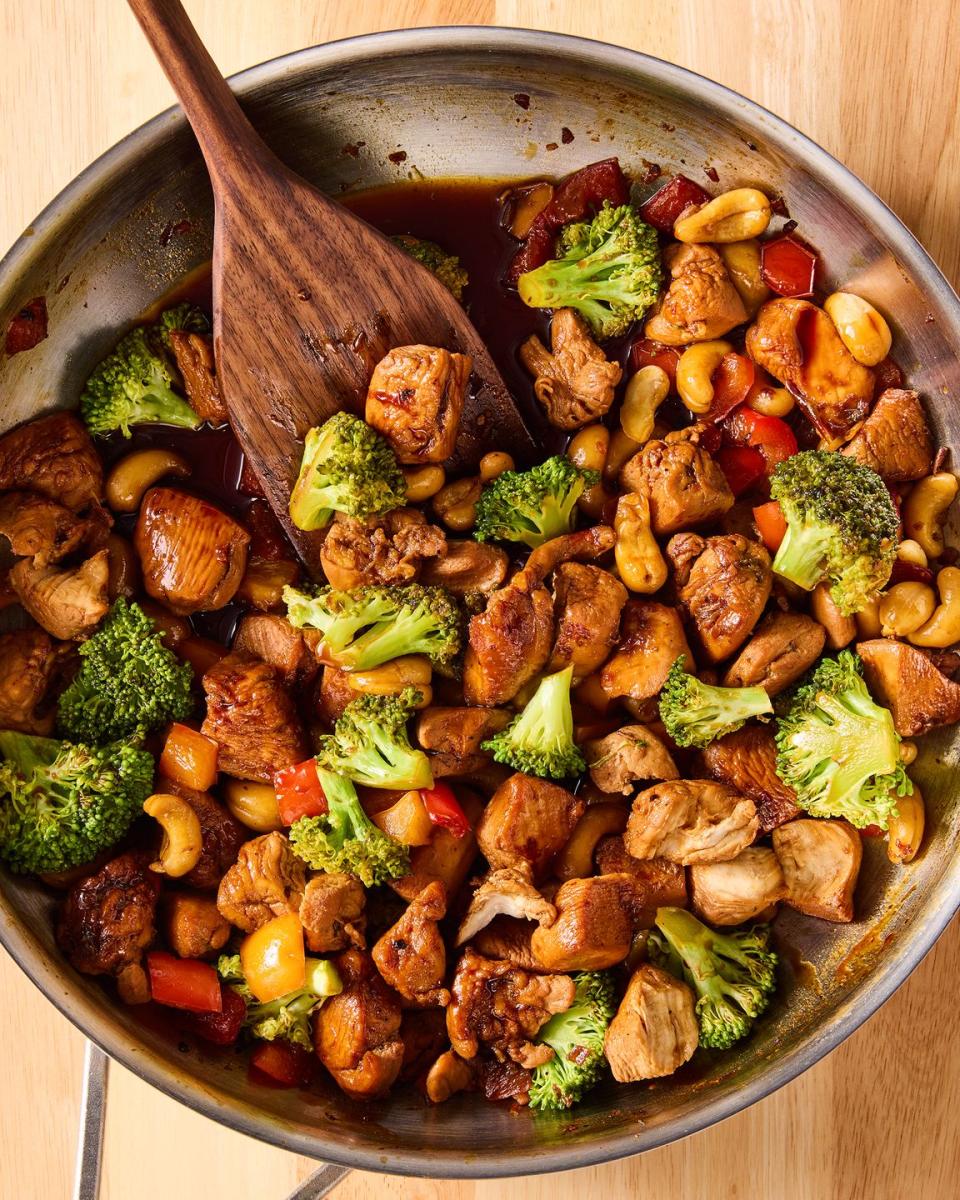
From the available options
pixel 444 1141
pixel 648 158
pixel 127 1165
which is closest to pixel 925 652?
pixel 648 158

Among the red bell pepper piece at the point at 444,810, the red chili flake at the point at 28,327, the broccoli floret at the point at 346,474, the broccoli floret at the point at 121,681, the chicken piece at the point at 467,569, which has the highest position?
the red chili flake at the point at 28,327

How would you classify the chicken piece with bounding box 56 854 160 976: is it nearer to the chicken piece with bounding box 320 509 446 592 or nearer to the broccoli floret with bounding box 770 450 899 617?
the chicken piece with bounding box 320 509 446 592

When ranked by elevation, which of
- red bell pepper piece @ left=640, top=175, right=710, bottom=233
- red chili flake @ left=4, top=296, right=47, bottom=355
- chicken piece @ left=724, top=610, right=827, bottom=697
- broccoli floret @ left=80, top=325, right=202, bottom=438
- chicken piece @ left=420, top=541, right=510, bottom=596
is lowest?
chicken piece @ left=724, top=610, right=827, bottom=697

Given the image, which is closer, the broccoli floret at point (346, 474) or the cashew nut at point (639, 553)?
the broccoli floret at point (346, 474)

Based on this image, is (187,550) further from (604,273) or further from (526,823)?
(604,273)

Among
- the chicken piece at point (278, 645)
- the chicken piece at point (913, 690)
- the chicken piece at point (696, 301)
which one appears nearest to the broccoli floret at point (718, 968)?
the chicken piece at point (913, 690)

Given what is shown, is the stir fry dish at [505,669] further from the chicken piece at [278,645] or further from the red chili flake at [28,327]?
the red chili flake at [28,327]

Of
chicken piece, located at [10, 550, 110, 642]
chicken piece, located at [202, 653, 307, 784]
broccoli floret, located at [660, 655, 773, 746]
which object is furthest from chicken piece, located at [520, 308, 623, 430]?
chicken piece, located at [10, 550, 110, 642]
